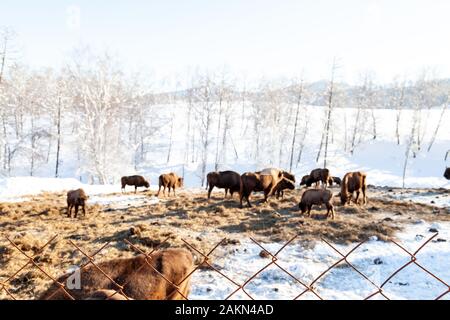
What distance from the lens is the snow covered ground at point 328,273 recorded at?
23.7 ft

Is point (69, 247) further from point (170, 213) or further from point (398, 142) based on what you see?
point (398, 142)

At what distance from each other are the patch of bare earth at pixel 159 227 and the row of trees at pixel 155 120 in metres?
18.1

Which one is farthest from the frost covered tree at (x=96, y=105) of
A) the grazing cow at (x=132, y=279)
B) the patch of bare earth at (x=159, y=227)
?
the grazing cow at (x=132, y=279)

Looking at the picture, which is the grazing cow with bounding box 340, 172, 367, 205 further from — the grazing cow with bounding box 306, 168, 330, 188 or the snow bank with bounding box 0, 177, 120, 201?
the snow bank with bounding box 0, 177, 120, 201

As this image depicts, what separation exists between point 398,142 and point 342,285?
48.1 m

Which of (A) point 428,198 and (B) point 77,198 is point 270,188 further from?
(A) point 428,198

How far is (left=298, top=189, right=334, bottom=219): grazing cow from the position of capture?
45.2ft

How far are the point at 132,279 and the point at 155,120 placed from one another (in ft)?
195

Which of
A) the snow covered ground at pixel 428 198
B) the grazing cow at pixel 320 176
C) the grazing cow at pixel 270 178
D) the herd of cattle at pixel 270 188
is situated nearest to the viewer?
the herd of cattle at pixel 270 188

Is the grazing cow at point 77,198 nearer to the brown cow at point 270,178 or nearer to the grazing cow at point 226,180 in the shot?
the grazing cow at point 226,180

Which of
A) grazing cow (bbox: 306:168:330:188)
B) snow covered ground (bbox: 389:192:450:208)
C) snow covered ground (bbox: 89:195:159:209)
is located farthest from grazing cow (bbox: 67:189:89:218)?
snow covered ground (bbox: 389:192:450:208)
